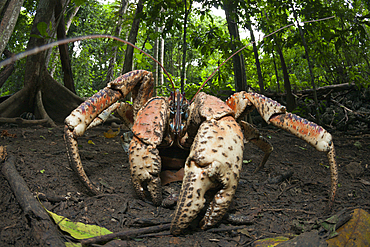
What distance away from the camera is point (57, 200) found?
183 cm

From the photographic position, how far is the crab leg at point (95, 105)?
6.03 ft

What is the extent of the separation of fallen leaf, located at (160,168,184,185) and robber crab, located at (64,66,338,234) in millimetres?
327

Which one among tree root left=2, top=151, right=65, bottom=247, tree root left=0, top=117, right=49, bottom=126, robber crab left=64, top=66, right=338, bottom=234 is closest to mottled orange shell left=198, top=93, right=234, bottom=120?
robber crab left=64, top=66, right=338, bottom=234

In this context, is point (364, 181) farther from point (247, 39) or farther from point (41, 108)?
point (41, 108)

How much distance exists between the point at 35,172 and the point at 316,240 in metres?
2.11

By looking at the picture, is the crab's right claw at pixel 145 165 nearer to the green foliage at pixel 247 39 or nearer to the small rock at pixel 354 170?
the green foliage at pixel 247 39

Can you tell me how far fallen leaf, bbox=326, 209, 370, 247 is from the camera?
1386mm

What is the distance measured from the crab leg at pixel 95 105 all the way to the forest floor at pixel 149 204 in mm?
256

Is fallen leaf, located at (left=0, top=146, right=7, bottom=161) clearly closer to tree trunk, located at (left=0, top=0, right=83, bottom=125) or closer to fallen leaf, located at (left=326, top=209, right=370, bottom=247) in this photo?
tree trunk, located at (left=0, top=0, right=83, bottom=125)

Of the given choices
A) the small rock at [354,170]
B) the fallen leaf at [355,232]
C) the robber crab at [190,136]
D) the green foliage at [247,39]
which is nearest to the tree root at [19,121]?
the green foliage at [247,39]

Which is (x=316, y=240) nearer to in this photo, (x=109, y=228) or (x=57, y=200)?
(x=109, y=228)

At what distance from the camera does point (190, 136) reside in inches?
83.2

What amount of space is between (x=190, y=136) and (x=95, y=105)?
2.65ft

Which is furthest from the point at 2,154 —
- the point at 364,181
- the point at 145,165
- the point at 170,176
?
the point at 364,181
